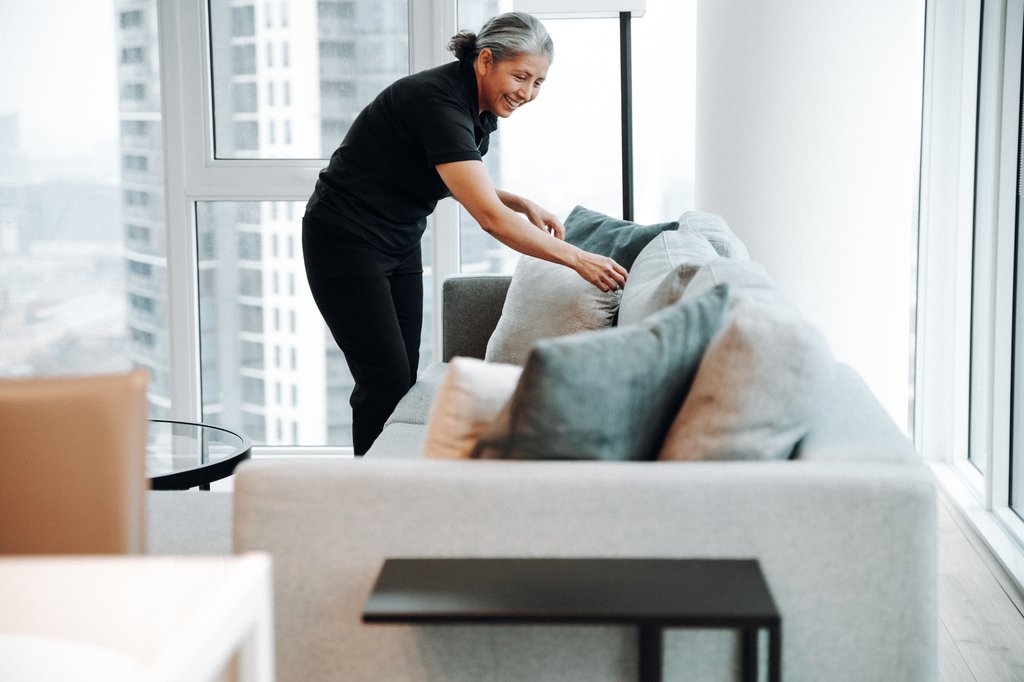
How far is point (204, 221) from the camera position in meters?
4.39

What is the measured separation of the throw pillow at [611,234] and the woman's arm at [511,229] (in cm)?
34

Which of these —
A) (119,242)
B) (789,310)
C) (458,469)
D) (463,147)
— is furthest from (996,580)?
(119,242)

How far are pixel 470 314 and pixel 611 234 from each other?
556mm

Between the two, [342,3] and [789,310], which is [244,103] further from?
[789,310]

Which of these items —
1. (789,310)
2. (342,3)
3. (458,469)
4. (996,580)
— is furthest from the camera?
(342,3)

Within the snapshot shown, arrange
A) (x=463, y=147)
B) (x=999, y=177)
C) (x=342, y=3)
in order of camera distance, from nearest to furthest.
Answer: (x=463, y=147) < (x=999, y=177) < (x=342, y=3)

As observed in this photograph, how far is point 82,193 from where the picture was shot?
4398 millimetres

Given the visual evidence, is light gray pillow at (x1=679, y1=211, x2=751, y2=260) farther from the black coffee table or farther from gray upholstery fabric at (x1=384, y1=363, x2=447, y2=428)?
the black coffee table

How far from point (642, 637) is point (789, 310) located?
60 centimetres

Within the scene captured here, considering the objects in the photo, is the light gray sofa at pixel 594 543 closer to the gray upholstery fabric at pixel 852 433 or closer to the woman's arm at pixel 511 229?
the gray upholstery fabric at pixel 852 433

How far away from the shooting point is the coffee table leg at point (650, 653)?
1.24 meters

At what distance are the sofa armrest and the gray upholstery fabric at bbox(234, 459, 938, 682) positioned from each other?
199cm

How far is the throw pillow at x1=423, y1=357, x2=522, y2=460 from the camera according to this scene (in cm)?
149

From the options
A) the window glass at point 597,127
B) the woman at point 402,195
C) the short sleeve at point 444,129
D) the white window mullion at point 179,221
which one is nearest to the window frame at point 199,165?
the white window mullion at point 179,221
